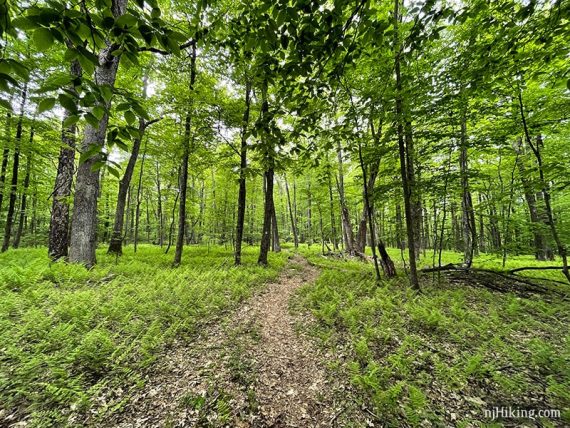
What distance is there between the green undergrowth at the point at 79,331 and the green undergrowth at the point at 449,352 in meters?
2.98

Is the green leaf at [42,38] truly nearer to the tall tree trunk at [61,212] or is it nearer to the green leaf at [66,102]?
the green leaf at [66,102]

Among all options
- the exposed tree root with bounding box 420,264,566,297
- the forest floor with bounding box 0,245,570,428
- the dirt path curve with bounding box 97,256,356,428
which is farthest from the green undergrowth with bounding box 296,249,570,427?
the dirt path curve with bounding box 97,256,356,428

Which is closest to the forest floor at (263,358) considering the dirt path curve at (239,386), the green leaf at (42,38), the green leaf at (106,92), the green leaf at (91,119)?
the dirt path curve at (239,386)

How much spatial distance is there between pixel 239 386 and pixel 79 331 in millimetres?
2833

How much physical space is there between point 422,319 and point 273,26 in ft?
18.4

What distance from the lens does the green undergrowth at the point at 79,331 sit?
2.80 m

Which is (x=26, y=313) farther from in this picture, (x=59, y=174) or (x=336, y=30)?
(x=336, y=30)

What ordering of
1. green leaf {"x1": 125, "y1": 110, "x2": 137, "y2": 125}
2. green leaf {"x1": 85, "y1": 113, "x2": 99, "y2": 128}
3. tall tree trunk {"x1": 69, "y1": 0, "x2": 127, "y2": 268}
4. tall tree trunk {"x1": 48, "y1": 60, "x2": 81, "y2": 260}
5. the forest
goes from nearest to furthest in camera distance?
green leaf {"x1": 85, "y1": 113, "x2": 99, "y2": 128}
green leaf {"x1": 125, "y1": 110, "x2": 137, "y2": 125}
the forest
tall tree trunk {"x1": 69, "y1": 0, "x2": 127, "y2": 268}
tall tree trunk {"x1": 48, "y1": 60, "x2": 81, "y2": 260}

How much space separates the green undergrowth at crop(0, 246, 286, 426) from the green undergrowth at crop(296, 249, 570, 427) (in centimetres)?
298

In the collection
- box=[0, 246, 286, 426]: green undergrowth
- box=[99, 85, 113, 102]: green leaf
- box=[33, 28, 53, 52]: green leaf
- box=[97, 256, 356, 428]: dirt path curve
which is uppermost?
box=[33, 28, 53, 52]: green leaf

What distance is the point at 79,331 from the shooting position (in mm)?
3852

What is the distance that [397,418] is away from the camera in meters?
2.87

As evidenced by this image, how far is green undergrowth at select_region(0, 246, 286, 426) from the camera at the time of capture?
280 centimetres

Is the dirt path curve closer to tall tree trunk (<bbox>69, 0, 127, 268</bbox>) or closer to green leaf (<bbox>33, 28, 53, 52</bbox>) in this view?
green leaf (<bbox>33, 28, 53, 52</bbox>)
